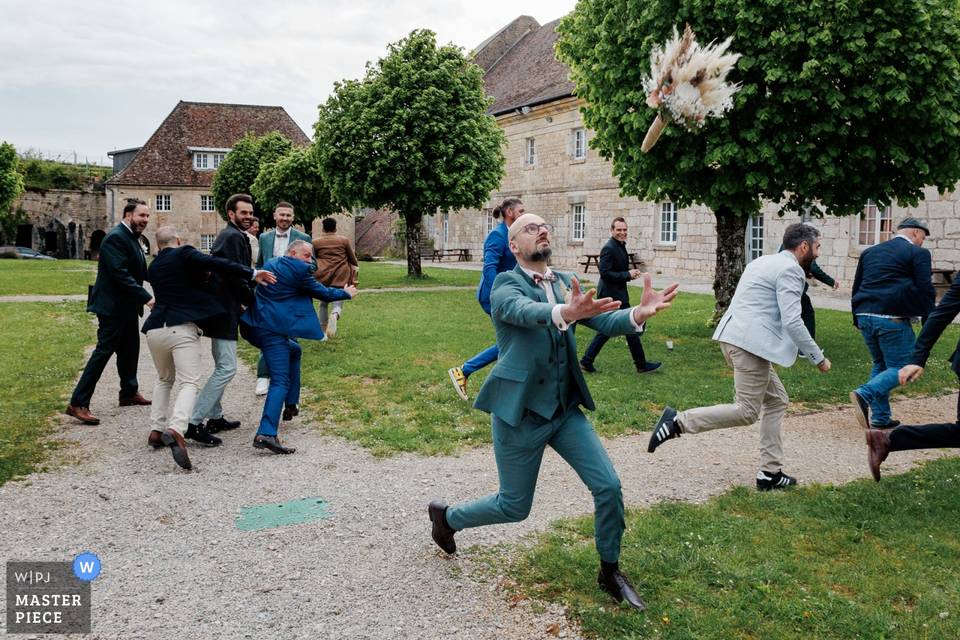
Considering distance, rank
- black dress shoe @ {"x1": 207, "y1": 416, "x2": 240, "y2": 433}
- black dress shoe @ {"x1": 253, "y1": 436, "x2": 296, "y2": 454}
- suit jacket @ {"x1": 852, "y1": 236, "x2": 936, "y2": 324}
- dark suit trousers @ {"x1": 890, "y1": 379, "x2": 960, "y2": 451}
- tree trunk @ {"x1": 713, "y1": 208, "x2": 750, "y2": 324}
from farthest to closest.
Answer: tree trunk @ {"x1": 713, "y1": 208, "x2": 750, "y2": 324}
black dress shoe @ {"x1": 207, "y1": 416, "x2": 240, "y2": 433}
suit jacket @ {"x1": 852, "y1": 236, "x2": 936, "y2": 324}
black dress shoe @ {"x1": 253, "y1": 436, "x2": 296, "y2": 454}
dark suit trousers @ {"x1": 890, "y1": 379, "x2": 960, "y2": 451}

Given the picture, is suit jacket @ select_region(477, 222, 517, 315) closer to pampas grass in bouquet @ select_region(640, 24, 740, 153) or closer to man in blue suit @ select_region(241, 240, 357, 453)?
man in blue suit @ select_region(241, 240, 357, 453)

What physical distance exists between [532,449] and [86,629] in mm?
2375

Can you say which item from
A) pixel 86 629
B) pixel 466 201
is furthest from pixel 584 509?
pixel 466 201

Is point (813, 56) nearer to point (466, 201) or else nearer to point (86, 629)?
point (86, 629)

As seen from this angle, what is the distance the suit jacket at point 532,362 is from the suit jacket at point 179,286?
12.1 ft

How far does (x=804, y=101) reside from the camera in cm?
1098

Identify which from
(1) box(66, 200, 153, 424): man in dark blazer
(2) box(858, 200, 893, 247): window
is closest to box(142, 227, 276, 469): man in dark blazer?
(1) box(66, 200, 153, 424): man in dark blazer

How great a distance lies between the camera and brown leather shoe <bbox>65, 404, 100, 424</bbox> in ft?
25.9

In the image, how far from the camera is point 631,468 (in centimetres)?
653

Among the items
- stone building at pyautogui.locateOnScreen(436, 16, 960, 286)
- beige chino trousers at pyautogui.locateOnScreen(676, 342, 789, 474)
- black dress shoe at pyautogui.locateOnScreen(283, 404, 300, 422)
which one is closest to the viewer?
beige chino trousers at pyautogui.locateOnScreen(676, 342, 789, 474)

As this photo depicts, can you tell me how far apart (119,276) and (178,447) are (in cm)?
229

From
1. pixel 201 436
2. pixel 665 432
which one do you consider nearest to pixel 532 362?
pixel 665 432

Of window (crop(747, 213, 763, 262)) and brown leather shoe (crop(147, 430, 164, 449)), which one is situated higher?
window (crop(747, 213, 763, 262))

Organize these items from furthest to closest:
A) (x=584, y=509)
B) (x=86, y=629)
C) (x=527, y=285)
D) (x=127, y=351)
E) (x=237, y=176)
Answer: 1. (x=237, y=176)
2. (x=127, y=351)
3. (x=584, y=509)
4. (x=527, y=285)
5. (x=86, y=629)
